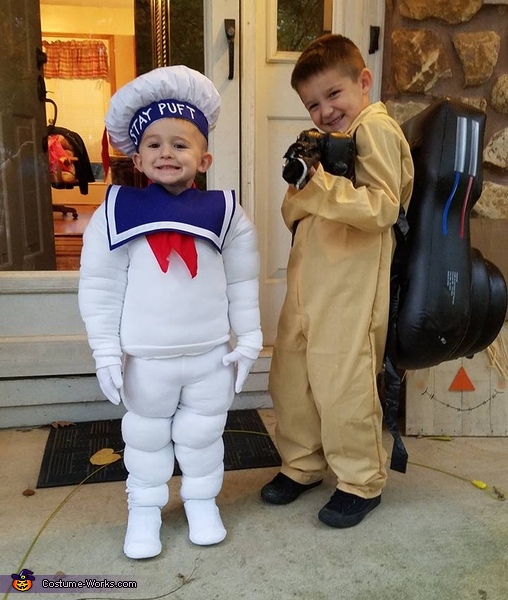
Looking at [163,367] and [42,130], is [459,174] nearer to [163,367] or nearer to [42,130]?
[163,367]

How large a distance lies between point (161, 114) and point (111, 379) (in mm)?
682

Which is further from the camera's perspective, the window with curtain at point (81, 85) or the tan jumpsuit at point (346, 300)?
the window with curtain at point (81, 85)

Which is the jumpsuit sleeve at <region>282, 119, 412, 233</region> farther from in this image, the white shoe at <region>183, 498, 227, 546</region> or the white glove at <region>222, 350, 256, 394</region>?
the white shoe at <region>183, 498, 227, 546</region>

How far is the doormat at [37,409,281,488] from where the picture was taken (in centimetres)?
203

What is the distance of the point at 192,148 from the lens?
1.50 metres

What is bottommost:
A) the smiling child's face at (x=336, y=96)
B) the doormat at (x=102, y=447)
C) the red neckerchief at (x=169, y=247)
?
the doormat at (x=102, y=447)

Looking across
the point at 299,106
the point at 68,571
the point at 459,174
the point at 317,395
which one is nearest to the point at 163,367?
the point at 317,395

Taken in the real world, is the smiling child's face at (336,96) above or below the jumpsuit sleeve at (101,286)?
above

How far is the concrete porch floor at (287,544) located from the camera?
1.45 meters

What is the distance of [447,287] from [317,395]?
1.55 feet

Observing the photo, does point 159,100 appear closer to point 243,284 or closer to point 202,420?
point 243,284

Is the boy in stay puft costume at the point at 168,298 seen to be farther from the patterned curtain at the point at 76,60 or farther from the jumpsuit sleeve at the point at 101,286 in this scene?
the patterned curtain at the point at 76,60

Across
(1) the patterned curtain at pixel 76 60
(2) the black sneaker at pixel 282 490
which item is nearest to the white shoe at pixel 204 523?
(2) the black sneaker at pixel 282 490

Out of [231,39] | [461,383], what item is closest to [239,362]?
[461,383]
